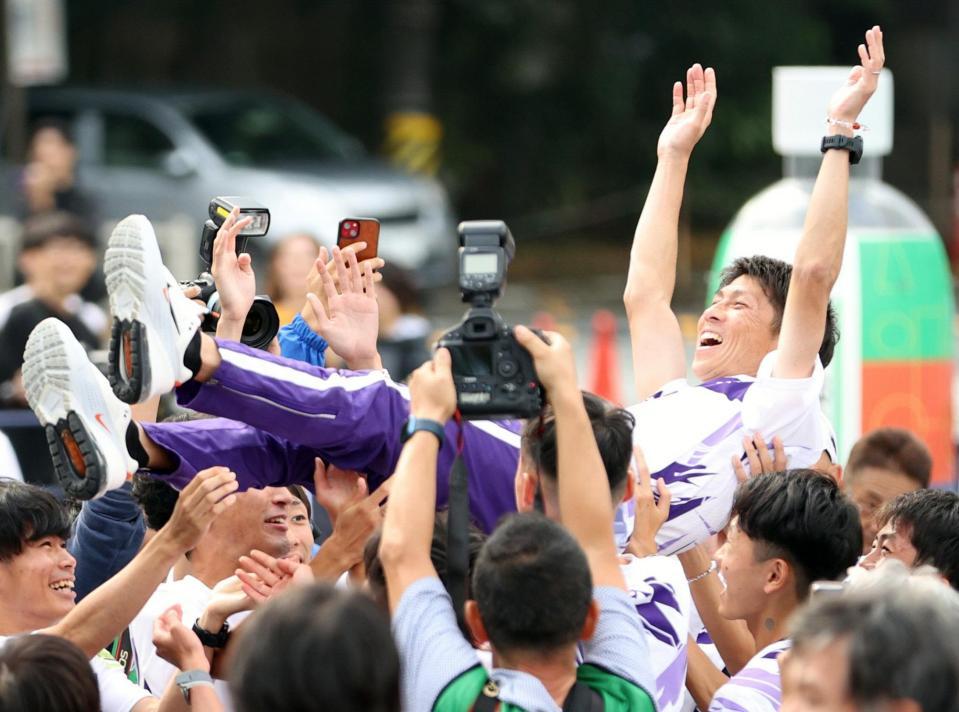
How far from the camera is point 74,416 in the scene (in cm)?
417

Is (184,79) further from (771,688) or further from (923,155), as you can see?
(771,688)

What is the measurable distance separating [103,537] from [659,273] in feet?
5.87

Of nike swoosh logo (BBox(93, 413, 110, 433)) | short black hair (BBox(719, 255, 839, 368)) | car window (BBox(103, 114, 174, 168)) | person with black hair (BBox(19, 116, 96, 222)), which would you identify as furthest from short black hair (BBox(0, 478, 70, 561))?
car window (BBox(103, 114, 174, 168))

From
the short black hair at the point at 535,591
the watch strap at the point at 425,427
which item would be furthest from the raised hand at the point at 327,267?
the short black hair at the point at 535,591

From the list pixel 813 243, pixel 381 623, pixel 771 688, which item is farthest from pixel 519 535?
pixel 813 243

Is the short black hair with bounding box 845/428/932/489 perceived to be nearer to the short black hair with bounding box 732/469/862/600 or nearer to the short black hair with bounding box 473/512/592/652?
the short black hair with bounding box 732/469/862/600

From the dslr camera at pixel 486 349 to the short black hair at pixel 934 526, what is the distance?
1019 millimetres

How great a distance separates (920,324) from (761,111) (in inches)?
516

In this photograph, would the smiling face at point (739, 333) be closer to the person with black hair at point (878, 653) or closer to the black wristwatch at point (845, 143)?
the black wristwatch at point (845, 143)

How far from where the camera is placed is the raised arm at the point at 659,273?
5191 mm

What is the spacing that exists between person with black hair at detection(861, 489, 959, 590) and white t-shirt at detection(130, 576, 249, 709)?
1.49 m

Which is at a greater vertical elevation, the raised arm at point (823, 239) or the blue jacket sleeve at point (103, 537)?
the raised arm at point (823, 239)

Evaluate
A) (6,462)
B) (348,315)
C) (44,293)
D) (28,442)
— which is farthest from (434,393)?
(44,293)

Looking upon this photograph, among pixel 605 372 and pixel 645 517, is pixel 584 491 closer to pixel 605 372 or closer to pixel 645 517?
pixel 645 517
